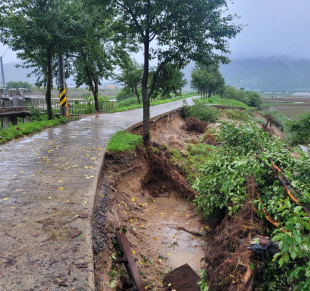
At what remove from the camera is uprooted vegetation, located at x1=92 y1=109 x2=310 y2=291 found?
10.3 ft

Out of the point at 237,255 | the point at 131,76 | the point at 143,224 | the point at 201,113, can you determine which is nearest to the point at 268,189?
the point at 237,255

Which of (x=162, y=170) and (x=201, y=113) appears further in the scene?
(x=201, y=113)

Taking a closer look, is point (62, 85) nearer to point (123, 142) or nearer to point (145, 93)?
point (145, 93)

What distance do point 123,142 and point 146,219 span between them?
263 centimetres

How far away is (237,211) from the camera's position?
14.6ft

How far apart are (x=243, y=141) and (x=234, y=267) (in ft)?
10.2

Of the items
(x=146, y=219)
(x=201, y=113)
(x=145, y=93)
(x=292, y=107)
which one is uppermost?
(x=145, y=93)

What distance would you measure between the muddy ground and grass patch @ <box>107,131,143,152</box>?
188 mm

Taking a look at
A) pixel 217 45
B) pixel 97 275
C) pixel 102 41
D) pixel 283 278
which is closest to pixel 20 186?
pixel 97 275

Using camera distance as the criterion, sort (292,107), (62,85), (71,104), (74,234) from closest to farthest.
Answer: (74,234), (62,85), (71,104), (292,107)

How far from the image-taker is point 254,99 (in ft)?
151

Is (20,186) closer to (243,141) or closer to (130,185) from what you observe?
(130,185)

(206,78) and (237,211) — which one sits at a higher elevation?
(206,78)

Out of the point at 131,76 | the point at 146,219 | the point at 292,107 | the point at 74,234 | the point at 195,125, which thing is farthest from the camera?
the point at 292,107
